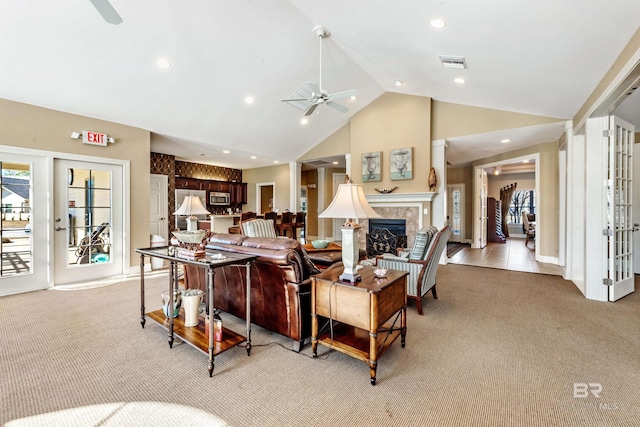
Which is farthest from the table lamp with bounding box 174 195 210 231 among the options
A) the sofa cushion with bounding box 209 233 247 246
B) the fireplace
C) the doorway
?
the doorway

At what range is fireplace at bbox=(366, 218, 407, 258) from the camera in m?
6.12

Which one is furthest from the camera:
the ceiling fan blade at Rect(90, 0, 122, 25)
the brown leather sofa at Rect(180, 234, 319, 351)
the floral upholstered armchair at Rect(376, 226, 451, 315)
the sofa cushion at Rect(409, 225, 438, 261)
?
the sofa cushion at Rect(409, 225, 438, 261)

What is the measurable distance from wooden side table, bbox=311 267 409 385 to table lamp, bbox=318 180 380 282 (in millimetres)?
118

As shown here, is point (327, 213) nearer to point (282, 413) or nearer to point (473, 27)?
point (282, 413)

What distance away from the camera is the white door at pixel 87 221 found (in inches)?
170

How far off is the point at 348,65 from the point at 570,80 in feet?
10.4

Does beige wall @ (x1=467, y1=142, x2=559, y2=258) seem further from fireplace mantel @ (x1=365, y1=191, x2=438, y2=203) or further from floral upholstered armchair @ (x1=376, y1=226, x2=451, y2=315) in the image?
floral upholstered armchair @ (x1=376, y1=226, x2=451, y2=315)

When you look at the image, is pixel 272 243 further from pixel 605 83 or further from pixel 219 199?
pixel 219 199

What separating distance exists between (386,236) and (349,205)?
4.36 metres

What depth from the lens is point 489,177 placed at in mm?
10875

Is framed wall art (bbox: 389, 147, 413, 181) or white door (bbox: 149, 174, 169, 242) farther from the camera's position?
white door (bbox: 149, 174, 169, 242)

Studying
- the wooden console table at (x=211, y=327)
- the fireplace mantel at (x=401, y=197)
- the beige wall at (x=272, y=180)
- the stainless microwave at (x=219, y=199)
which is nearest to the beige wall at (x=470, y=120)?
the fireplace mantel at (x=401, y=197)

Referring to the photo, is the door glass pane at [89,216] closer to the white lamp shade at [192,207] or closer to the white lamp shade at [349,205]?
the white lamp shade at [192,207]

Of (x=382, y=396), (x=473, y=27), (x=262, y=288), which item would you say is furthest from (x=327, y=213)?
(x=473, y=27)
